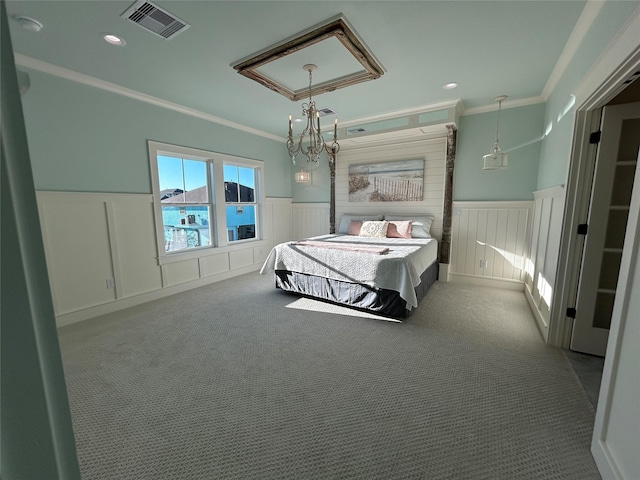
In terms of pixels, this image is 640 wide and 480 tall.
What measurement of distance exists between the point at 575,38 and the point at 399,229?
2666 mm

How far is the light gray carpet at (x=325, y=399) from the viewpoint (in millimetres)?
1344

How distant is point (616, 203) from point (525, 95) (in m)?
2.13

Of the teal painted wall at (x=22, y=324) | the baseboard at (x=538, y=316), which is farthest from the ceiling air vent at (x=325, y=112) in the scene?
the teal painted wall at (x=22, y=324)

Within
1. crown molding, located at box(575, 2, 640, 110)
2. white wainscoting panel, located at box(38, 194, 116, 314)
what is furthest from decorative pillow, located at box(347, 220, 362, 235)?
white wainscoting panel, located at box(38, 194, 116, 314)

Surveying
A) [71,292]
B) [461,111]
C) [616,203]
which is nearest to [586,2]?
[616,203]

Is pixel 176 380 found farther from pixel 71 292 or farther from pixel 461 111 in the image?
pixel 461 111

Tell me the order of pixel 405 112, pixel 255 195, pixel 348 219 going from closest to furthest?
1. pixel 405 112
2. pixel 348 219
3. pixel 255 195

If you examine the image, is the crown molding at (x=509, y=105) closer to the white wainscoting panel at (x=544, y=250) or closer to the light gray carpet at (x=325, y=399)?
the white wainscoting panel at (x=544, y=250)

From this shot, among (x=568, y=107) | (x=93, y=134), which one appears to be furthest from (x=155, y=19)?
(x=568, y=107)

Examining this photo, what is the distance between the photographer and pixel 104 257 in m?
3.12

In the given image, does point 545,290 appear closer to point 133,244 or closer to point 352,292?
point 352,292

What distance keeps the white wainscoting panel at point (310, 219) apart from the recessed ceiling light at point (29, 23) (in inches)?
165

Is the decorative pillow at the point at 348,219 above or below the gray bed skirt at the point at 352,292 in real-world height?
above

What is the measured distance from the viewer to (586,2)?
72.9 inches
